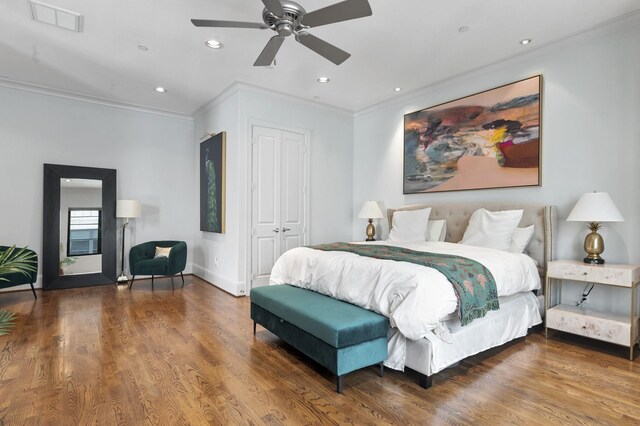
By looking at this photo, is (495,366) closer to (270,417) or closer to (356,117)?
(270,417)

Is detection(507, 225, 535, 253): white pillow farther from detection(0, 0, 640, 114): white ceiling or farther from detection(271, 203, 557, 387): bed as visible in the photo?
detection(0, 0, 640, 114): white ceiling

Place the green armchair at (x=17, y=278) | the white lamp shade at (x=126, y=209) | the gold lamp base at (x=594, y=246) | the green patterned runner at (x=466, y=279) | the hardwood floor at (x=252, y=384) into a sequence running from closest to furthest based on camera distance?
the hardwood floor at (x=252, y=384)
the green patterned runner at (x=466, y=279)
the gold lamp base at (x=594, y=246)
the green armchair at (x=17, y=278)
the white lamp shade at (x=126, y=209)

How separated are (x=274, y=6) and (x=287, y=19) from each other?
0.67 feet

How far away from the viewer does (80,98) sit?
17.3ft

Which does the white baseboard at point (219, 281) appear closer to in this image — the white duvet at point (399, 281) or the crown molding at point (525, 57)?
the white duvet at point (399, 281)

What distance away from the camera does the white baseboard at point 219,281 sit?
4.76 meters

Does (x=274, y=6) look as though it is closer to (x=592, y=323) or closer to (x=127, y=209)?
(x=592, y=323)

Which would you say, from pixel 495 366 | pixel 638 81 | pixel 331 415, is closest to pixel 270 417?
pixel 331 415

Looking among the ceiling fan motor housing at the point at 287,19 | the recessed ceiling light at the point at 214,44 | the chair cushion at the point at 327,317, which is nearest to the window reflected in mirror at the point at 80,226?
the recessed ceiling light at the point at 214,44

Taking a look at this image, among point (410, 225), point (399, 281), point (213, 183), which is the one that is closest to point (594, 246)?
point (410, 225)

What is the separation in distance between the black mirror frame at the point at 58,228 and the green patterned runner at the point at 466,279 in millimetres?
4468

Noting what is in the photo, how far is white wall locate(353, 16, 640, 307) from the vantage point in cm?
315

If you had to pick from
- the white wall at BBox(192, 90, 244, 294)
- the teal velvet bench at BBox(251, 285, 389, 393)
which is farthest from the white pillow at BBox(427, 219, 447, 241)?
the white wall at BBox(192, 90, 244, 294)

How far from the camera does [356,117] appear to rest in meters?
6.17
